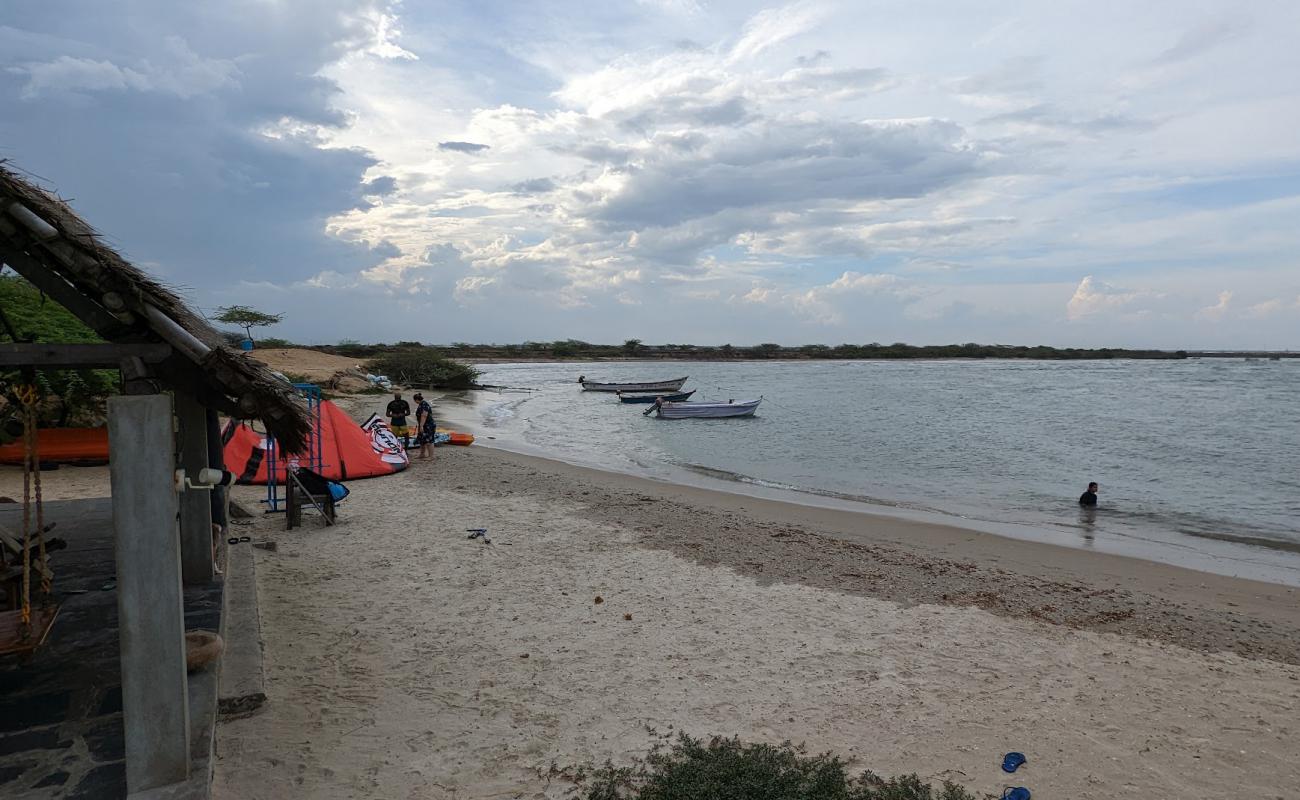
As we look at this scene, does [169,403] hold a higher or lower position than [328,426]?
higher

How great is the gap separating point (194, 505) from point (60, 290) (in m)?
3.40

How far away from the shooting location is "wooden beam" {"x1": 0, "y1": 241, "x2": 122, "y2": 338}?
313 cm

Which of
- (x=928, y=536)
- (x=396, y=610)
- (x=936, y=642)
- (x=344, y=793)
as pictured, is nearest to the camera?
(x=344, y=793)

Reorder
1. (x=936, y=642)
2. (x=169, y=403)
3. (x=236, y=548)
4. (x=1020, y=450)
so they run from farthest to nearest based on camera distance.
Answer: (x=1020, y=450), (x=236, y=548), (x=936, y=642), (x=169, y=403)

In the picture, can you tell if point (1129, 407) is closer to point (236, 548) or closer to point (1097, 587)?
point (1097, 587)

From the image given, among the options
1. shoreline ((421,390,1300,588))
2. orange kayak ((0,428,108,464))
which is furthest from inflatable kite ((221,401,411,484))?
shoreline ((421,390,1300,588))

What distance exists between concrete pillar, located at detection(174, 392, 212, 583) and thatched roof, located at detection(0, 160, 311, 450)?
10.0 ft

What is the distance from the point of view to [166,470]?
3072 millimetres

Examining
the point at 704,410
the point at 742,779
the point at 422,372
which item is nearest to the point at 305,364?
the point at 422,372

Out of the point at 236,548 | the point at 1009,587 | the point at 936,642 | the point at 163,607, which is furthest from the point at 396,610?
the point at 1009,587

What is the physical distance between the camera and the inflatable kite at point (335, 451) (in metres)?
12.2

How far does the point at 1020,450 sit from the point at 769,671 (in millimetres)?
22258

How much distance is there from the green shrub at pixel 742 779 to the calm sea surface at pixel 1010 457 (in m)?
8.93

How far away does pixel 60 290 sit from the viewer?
10.4ft
